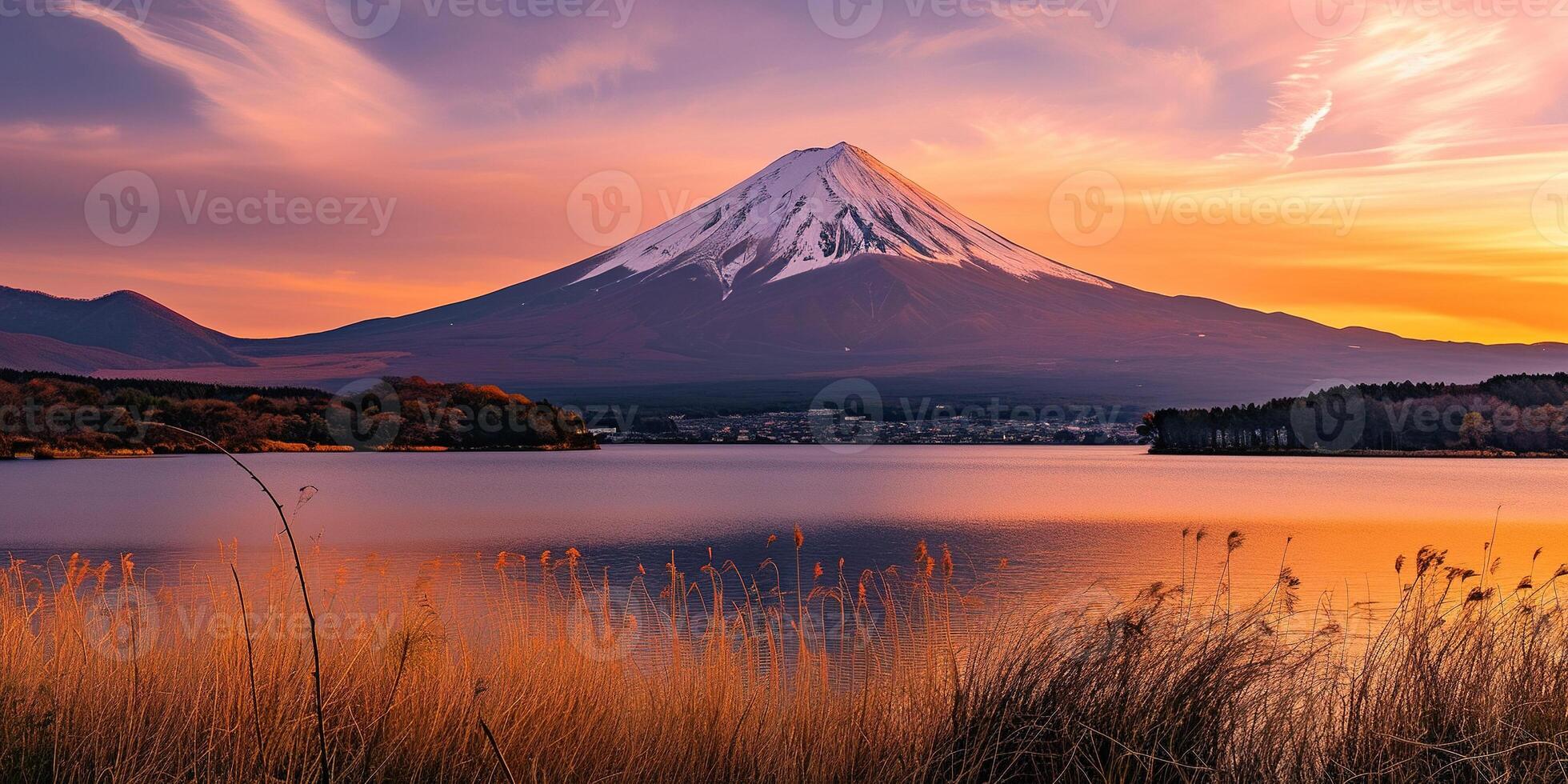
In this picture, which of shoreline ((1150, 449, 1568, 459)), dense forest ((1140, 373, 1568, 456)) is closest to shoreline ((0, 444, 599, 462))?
shoreline ((1150, 449, 1568, 459))

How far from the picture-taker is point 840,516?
111 feet

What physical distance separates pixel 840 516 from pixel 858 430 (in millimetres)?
123454

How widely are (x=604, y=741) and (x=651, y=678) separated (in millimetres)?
1097

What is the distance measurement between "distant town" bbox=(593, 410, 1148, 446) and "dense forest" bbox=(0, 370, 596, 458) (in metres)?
33.2

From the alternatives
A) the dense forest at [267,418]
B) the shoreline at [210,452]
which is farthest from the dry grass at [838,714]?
the shoreline at [210,452]

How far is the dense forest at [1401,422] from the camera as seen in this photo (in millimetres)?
87188

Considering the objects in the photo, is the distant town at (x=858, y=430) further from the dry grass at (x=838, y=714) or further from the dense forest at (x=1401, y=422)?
the dry grass at (x=838, y=714)

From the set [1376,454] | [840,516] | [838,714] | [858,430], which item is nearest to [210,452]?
[840,516]

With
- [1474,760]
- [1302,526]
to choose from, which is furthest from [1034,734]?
[1302,526]

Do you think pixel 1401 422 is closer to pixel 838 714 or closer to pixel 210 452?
pixel 210 452

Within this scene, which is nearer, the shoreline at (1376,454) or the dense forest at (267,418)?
the dense forest at (267,418)

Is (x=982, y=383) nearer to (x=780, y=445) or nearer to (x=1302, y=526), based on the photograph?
(x=780, y=445)

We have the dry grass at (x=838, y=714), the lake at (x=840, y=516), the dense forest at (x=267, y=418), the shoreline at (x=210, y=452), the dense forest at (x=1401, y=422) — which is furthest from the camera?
the dense forest at (x=1401, y=422)

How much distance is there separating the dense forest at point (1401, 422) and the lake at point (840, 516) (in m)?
28.3
